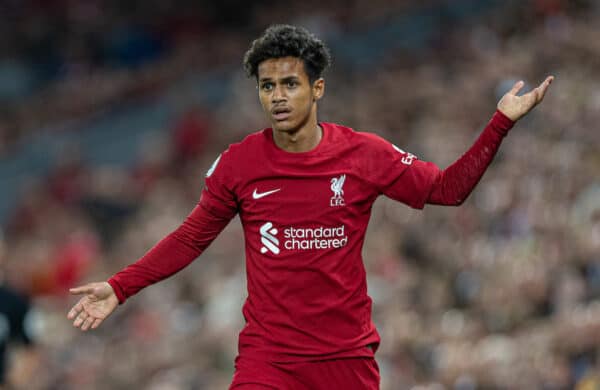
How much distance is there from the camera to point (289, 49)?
16.4ft

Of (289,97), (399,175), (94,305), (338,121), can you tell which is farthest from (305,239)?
(338,121)

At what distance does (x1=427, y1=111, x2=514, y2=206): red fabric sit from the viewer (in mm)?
4957

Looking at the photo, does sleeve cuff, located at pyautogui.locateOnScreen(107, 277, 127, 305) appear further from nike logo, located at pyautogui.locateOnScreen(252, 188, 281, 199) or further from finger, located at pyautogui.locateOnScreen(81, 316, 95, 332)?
nike logo, located at pyautogui.locateOnScreen(252, 188, 281, 199)

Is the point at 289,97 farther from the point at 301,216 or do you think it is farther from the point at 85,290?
the point at 85,290

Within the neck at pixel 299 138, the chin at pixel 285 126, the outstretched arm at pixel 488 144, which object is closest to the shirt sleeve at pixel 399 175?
the outstretched arm at pixel 488 144

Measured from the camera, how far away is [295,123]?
4984mm

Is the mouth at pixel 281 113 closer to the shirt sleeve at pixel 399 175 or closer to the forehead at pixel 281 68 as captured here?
the forehead at pixel 281 68

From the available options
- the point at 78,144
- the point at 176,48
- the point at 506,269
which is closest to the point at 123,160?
the point at 78,144

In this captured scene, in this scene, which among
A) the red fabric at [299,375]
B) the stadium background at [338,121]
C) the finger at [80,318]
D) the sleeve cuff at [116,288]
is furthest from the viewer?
the stadium background at [338,121]

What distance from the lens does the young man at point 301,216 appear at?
4.94 metres

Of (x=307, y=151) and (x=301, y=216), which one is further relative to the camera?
(x=307, y=151)

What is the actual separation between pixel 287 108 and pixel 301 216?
460mm

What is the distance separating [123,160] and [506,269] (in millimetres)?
8167

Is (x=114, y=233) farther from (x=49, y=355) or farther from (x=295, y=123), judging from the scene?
(x=295, y=123)
